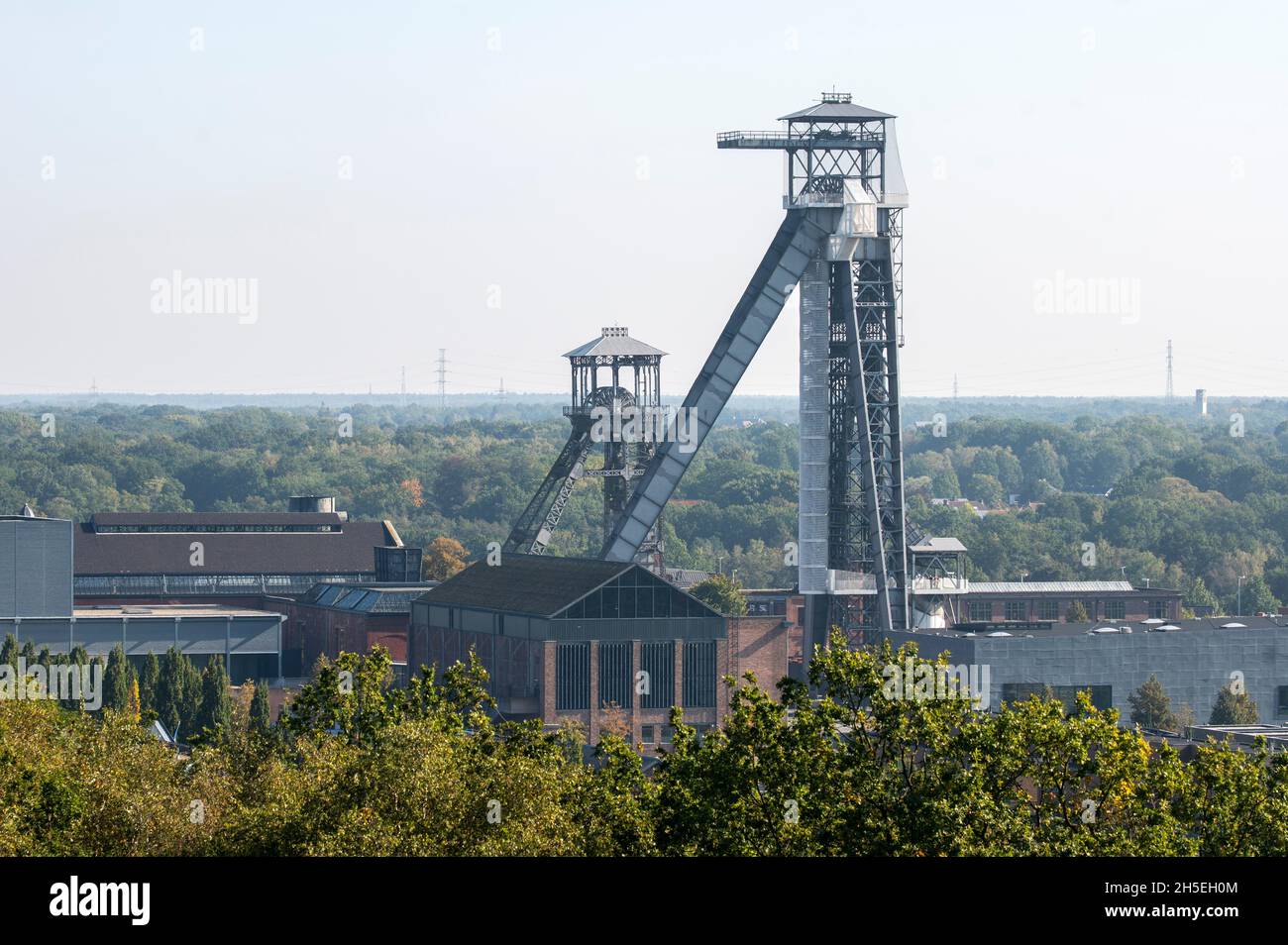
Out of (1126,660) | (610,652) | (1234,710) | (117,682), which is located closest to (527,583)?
(610,652)

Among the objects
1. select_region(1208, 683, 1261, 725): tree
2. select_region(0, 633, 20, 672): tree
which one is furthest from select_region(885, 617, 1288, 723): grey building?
select_region(0, 633, 20, 672): tree

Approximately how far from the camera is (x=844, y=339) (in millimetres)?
87125

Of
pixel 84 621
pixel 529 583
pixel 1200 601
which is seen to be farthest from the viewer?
pixel 1200 601

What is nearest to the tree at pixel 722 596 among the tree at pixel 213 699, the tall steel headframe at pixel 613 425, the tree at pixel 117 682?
the tall steel headframe at pixel 613 425

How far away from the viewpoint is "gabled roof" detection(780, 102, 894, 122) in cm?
8725

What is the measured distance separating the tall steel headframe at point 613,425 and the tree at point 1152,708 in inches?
1056

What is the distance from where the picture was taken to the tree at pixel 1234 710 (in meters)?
87.9

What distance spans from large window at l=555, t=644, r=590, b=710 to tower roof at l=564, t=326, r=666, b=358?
2471cm

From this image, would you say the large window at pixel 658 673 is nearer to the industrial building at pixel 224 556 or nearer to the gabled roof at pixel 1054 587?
the industrial building at pixel 224 556

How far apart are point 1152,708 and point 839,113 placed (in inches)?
1081

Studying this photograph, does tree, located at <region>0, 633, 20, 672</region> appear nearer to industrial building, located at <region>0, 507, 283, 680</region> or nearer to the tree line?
industrial building, located at <region>0, 507, 283, 680</region>

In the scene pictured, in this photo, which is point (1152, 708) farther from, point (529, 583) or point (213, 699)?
point (213, 699)
